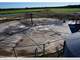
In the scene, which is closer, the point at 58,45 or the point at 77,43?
the point at 77,43

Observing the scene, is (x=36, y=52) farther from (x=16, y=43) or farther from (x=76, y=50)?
(x=76, y=50)

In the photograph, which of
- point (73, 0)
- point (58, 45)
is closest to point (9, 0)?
point (73, 0)

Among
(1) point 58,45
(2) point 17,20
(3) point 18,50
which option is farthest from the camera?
(2) point 17,20

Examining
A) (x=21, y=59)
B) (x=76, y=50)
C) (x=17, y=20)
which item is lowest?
(x=17, y=20)

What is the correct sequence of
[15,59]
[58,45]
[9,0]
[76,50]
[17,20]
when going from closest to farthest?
[15,59], [9,0], [76,50], [58,45], [17,20]

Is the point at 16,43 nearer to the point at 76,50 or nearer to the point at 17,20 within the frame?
the point at 76,50

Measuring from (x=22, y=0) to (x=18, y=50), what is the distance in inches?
84.3

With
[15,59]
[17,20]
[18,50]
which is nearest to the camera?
[15,59]

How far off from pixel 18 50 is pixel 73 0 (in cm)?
214

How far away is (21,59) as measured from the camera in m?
0.30

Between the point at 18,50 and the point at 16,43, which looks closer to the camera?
the point at 18,50

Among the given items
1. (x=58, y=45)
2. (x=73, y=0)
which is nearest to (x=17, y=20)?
(x=58, y=45)

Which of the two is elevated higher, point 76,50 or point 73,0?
point 73,0

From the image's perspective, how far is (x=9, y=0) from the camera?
0.42 metres
